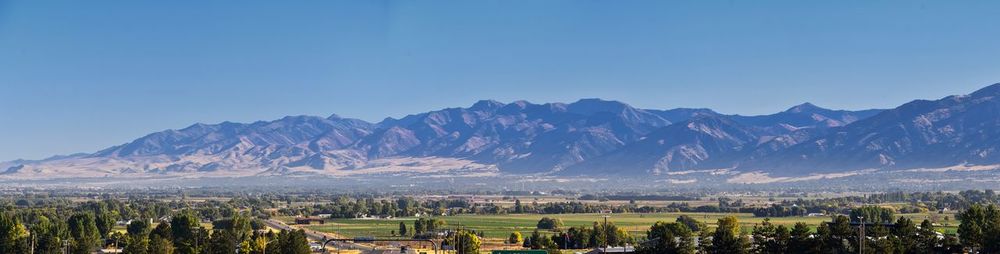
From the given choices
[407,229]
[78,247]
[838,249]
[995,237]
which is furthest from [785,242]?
[407,229]

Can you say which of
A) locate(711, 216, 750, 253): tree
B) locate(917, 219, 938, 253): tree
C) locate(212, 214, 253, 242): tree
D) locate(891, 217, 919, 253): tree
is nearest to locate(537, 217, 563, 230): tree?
locate(212, 214, 253, 242): tree

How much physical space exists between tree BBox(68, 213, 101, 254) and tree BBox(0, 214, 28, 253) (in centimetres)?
420

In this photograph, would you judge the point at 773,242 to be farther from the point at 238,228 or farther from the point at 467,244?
the point at 238,228

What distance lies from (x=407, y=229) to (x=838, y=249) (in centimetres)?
7593

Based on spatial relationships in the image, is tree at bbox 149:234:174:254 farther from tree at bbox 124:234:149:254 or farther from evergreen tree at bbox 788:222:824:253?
evergreen tree at bbox 788:222:824:253

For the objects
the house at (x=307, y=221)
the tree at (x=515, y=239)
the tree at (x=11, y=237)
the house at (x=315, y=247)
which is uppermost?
the house at (x=307, y=221)

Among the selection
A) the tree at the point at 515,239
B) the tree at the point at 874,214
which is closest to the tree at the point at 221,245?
the tree at the point at 515,239

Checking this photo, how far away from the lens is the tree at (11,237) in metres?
113

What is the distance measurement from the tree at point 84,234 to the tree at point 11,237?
13.8 ft

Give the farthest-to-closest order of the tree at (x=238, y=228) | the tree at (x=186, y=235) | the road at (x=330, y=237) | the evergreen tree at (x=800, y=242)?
the road at (x=330, y=237) → the tree at (x=238, y=228) → the tree at (x=186, y=235) → the evergreen tree at (x=800, y=242)

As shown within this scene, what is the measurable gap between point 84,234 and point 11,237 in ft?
38.0

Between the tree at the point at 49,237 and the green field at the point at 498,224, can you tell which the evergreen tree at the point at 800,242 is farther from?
the tree at the point at 49,237

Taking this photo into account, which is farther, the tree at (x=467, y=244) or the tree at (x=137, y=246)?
the tree at (x=467, y=244)

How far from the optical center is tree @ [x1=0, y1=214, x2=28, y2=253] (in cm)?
11262
